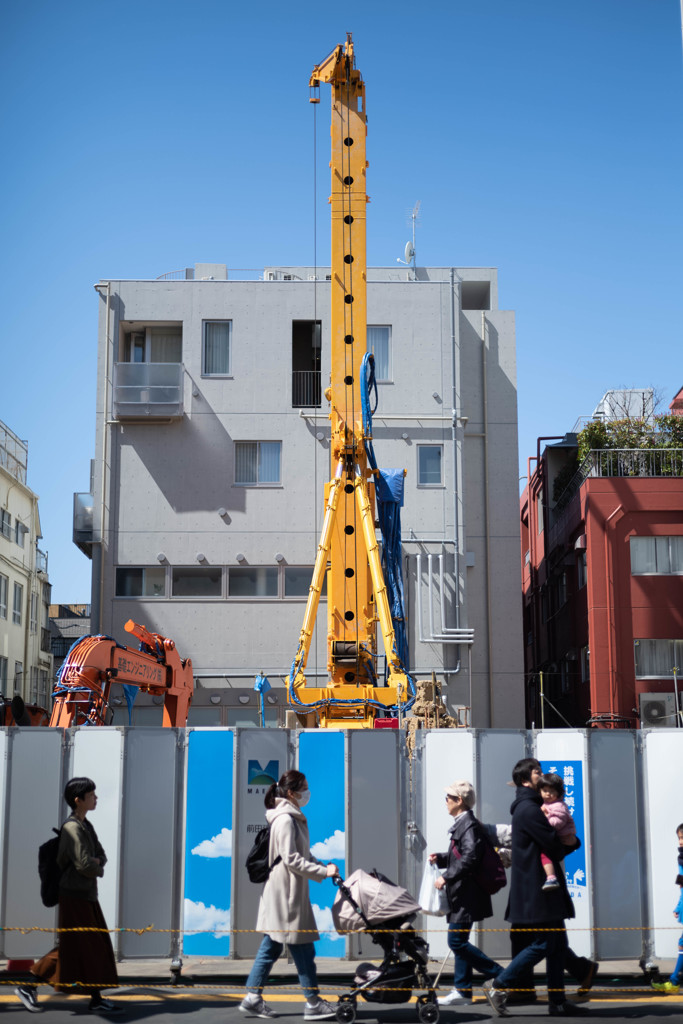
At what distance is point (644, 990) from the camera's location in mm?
10547

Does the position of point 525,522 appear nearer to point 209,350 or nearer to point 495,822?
point 209,350

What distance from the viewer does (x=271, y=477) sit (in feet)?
109

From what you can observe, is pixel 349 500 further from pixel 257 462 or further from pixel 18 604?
pixel 18 604

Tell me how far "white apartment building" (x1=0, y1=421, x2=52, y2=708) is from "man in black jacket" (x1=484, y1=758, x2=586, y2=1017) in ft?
123

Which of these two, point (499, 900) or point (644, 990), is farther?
point (499, 900)

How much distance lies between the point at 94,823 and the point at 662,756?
222 inches

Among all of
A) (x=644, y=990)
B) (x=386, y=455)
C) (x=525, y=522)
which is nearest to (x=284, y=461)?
(x=386, y=455)

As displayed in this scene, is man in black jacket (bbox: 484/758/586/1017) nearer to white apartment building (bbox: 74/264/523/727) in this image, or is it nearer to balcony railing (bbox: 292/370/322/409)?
white apartment building (bbox: 74/264/523/727)

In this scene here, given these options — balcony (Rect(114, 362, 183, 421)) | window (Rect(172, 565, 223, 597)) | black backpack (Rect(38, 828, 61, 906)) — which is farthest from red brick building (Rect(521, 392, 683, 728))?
black backpack (Rect(38, 828, 61, 906))

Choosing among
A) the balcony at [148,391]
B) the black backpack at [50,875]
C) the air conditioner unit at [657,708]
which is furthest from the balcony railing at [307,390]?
the black backpack at [50,875]

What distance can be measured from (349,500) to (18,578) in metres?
Result: 28.8

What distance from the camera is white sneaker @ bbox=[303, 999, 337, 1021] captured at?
8.95m

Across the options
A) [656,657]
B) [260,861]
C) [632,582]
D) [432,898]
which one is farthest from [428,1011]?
[632,582]

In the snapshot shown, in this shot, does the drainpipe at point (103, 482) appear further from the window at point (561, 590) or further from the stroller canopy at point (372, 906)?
the stroller canopy at point (372, 906)
